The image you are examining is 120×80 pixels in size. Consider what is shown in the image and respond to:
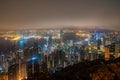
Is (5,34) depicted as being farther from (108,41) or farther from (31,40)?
(108,41)

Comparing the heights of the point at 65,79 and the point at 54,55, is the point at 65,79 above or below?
above

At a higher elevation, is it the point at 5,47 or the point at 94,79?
the point at 94,79

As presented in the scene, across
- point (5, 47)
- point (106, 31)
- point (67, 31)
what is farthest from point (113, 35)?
point (5, 47)

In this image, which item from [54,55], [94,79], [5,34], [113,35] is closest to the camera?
[94,79]

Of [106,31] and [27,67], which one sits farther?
[106,31]

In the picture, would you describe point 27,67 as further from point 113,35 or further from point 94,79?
point 113,35

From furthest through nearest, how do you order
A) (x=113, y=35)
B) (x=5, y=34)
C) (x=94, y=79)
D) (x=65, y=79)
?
(x=5, y=34)
(x=113, y=35)
(x=65, y=79)
(x=94, y=79)

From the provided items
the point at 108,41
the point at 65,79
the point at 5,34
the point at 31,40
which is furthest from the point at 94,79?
the point at 5,34

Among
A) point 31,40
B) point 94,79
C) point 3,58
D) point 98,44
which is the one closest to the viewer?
point 94,79

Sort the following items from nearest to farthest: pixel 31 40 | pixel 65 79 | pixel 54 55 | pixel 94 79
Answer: pixel 94 79 < pixel 65 79 < pixel 54 55 < pixel 31 40
